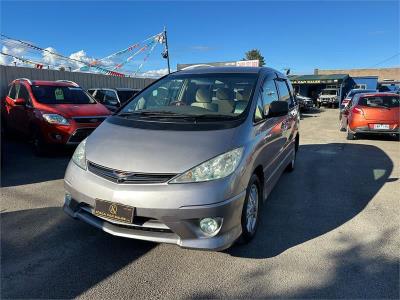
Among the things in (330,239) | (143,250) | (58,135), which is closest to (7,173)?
(58,135)

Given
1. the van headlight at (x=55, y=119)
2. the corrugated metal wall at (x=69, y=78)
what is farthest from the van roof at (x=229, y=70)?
the corrugated metal wall at (x=69, y=78)

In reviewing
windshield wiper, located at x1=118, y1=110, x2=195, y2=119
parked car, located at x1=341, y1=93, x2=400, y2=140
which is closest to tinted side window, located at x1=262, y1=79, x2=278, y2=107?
windshield wiper, located at x1=118, y1=110, x2=195, y2=119

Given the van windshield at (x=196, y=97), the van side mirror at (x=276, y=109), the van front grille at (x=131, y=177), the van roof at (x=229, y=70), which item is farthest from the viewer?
the van roof at (x=229, y=70)

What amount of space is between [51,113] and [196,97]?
445cm

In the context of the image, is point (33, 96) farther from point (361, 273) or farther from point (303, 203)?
A: point (361, 273)

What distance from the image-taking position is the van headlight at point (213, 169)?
2.98 m

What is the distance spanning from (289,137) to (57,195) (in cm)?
377

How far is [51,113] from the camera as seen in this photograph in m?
7.62

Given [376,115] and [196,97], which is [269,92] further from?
[376,115]

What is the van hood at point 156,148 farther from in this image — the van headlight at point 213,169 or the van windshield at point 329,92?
the van windshield at point 329,92

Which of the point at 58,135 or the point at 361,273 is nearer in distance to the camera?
the point at 361,273

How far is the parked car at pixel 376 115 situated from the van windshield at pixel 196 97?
7601mm

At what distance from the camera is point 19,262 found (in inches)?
127

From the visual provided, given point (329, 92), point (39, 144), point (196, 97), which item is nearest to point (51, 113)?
point (39, 144)
